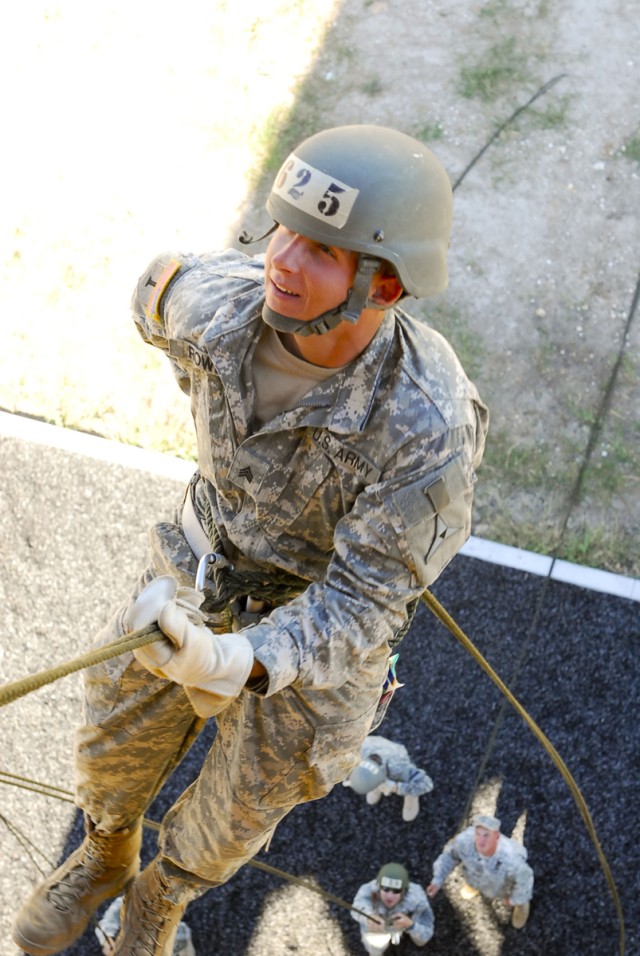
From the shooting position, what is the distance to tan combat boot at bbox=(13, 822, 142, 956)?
383cm

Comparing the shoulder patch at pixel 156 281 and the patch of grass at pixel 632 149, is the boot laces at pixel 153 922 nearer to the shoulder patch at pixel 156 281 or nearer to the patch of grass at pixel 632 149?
the shoulder patch at pixel 156 281


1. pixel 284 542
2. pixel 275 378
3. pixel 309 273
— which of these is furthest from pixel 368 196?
pixel 284 542

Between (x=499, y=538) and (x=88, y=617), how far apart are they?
6.04ft

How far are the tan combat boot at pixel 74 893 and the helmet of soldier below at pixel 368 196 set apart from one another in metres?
2.12

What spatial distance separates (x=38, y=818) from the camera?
4.51 metres

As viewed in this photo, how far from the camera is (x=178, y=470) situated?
5.32 meters

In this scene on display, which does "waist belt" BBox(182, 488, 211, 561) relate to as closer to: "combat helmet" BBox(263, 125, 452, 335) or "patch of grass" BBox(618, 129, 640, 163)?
"combat helmet" BBox(263, 125, 452, 335)

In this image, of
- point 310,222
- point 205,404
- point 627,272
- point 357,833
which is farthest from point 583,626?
point 310,222

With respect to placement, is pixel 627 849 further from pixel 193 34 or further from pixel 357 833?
pixel 193 34

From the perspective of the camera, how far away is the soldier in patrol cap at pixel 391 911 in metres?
4.18

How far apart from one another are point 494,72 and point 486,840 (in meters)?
4.44

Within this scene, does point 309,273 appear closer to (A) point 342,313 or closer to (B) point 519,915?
(A) point 342,313

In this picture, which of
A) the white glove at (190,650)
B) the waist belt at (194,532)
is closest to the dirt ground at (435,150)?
the waist belt at (194,532)

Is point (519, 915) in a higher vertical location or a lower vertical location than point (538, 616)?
lower
